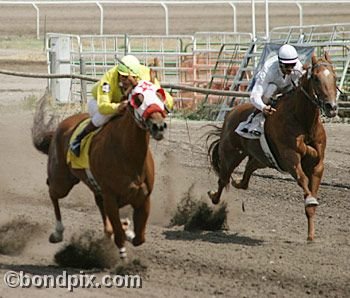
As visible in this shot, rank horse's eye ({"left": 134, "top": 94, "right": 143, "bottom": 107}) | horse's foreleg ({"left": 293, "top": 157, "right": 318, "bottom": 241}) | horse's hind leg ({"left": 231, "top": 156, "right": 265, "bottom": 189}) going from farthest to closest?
horse's hind leg ({"left": 231, "top": 156, "right": 265, "bottom": 189}), horse's foreleg ({"left": 293, "top": 157, "right": 318, "bottom": 241}), horse's eye ({"left": 134, "top": 94, "right": 143, "bottom": 107})

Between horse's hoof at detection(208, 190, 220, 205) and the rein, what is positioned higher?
the rein

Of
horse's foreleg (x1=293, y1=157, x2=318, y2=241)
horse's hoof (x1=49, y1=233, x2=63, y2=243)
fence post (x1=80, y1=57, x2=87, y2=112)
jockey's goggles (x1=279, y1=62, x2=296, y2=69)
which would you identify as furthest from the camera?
fence post (x1=80, y1=57, x2=87, y2=112)

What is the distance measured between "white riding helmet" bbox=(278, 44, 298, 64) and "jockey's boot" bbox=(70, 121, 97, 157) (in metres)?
2.29

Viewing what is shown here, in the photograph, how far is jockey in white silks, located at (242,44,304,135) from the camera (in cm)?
1027

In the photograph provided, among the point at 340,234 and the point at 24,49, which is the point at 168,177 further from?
the point at 24,49

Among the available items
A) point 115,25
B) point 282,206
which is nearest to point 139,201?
point 282,206

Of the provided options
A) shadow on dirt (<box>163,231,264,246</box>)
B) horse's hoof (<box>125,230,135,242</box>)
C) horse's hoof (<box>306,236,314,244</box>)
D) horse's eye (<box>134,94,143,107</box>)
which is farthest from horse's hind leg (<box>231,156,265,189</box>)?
horse's eye (<box>134,94,143,107</box>)

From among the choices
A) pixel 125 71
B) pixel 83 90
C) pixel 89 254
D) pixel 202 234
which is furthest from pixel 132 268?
pixel 83 90

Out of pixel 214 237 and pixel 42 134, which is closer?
pixel 214 237

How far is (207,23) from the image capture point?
135 feet

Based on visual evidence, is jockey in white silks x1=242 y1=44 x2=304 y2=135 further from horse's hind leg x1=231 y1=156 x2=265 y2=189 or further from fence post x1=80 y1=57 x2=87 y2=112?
fence post x1=80 y1=57 x2=87 y2=112

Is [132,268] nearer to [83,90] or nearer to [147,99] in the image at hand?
[147,99]

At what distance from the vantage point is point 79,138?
8789mm

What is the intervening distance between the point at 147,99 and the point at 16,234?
2.86 m
